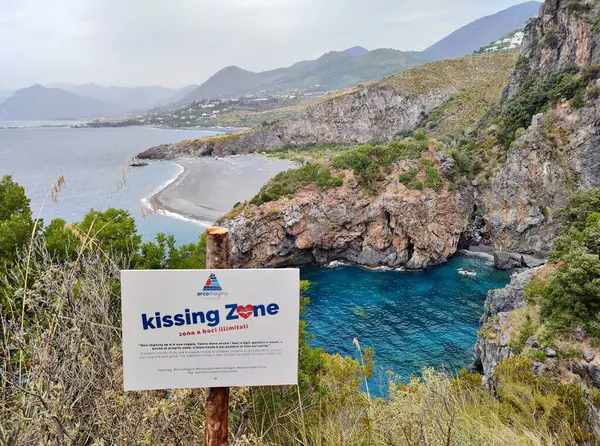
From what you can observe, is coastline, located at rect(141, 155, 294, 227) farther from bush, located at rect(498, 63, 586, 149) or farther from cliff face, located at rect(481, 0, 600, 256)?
bush, located at rect(498, 63, 586, 149)

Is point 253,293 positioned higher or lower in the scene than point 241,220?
higher

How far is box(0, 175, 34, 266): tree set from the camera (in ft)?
38.6

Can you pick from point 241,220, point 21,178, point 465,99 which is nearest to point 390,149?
point 241,220

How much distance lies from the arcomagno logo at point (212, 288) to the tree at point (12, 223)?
9798 millimetres

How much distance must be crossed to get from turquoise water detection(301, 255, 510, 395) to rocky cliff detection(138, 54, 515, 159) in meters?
55.2

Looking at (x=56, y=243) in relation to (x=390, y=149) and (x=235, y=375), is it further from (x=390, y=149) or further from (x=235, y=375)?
(x=390, y=149)

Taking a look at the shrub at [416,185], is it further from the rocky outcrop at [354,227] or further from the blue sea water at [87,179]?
the blue sea water at [87,179]

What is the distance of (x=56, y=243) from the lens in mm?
12680

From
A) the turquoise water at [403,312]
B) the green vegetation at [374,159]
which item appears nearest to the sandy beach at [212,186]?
the green vegetation at [374,159]

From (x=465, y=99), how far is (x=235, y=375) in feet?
241

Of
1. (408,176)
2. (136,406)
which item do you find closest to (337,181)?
(408,176)

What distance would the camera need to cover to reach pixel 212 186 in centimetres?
5528

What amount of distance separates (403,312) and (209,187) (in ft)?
126

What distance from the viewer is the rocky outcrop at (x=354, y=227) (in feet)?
97.6
